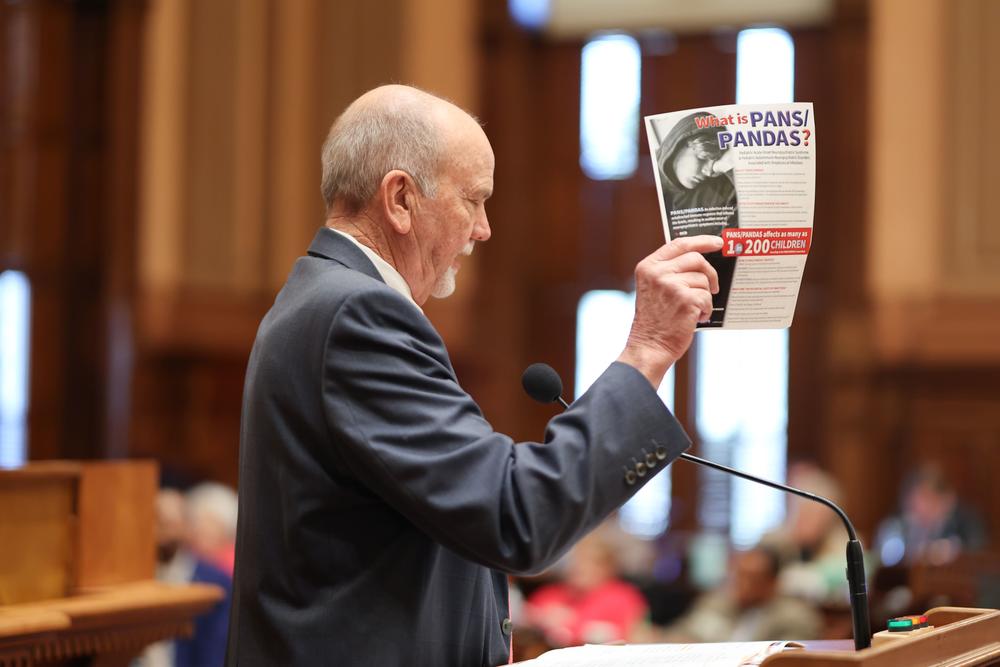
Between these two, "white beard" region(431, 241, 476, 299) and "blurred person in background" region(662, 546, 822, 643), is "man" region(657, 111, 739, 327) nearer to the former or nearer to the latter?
"white beard" region(431, 241, 476, 299)

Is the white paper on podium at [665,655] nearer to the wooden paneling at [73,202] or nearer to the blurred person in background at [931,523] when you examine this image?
the blurred person in background at [931,523]

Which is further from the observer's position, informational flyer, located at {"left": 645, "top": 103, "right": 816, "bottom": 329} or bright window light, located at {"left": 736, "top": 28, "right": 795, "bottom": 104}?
bright window light, located at {"left": 736, "top": 28, "right": 795, "bottom": 104}

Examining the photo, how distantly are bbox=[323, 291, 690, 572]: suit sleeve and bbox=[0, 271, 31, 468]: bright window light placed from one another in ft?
27.2

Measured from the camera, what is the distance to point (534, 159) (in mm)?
12758

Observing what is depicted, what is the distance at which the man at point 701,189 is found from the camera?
6.95ft

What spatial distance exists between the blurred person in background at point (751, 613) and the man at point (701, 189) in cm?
440

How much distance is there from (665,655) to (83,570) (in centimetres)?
192

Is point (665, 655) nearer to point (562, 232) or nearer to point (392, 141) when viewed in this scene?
point (392, 141)

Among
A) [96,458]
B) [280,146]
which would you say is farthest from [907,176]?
[96,458]

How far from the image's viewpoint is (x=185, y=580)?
6707 mm

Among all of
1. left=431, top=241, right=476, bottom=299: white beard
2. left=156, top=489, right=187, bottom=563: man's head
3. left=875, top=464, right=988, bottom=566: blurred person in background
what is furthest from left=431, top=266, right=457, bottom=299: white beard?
left=875, top=464, right=988, bottom=566: blurred person in background

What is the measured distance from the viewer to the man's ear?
214 cm

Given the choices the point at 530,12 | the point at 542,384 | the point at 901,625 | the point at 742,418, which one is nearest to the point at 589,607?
the point at 742,418

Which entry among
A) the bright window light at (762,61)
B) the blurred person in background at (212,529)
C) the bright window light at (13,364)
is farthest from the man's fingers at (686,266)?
the bright window light at (762,61)
